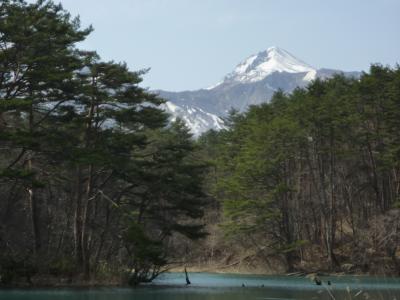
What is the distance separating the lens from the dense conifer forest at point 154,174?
28.6 metres

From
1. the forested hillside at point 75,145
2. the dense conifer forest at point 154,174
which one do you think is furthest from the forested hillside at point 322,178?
the forested hillside at point 75,145

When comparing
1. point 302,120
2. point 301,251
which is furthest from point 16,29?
point 301,251

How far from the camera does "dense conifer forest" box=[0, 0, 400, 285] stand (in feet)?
93.7

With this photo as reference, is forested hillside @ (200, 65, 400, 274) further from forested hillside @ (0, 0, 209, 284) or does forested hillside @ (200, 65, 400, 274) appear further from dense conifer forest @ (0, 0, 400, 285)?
forested hillside @ (0, 0, 209, 284)

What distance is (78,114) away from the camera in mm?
31531

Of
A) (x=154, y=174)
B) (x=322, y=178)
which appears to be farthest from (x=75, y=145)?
(x=322, y=178)

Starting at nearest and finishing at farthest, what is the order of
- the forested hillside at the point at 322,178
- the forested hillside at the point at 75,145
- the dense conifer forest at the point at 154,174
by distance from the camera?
1. the forested hillside at the point at 75,145
2. the dense conifer forest at the point at 154,174
3. the forested hillside at the point at 322,178

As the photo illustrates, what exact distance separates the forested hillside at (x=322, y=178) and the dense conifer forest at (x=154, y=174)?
0.43ft

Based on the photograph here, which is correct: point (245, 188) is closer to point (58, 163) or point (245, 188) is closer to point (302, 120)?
point (302, 120)

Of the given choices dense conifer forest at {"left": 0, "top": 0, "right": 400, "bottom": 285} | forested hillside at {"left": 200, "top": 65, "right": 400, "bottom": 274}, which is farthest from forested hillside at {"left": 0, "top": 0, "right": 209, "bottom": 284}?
forested hillside at {"left": 200, "top": 65, "right": 400, "bottom": 274}

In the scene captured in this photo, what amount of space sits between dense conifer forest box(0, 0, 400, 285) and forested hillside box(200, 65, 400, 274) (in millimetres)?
130

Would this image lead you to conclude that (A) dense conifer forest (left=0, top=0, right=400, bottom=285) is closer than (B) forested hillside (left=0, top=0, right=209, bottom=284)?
No

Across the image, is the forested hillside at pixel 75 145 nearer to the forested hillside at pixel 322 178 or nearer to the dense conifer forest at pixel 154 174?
the dense conifer forest at pixel 154 174

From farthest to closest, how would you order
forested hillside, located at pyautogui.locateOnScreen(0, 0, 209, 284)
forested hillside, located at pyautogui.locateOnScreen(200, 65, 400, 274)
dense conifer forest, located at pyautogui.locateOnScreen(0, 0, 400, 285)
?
forested hillside, located at pyautogui.locateOnScreen(200, 65, 400, 274) → dense conifer forest, located at pyautogui.locateOnScreen(0, 0, 400, 285) → forested hillside, located at pyautogui.locateOnScreen(0, 0, 209, 284)
